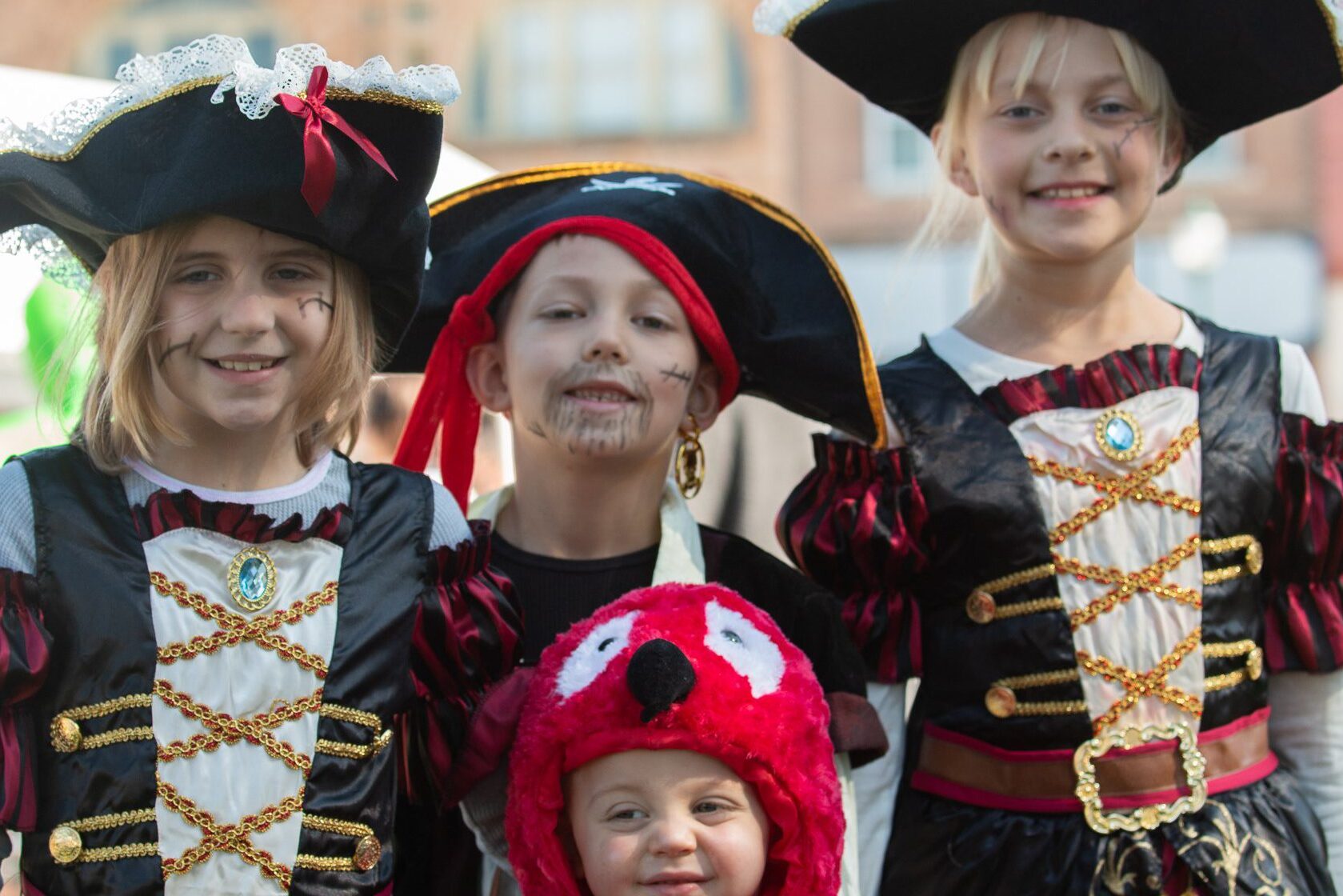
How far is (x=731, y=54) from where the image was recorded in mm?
16641

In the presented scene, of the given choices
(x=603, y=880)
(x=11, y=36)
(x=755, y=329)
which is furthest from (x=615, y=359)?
(x=11, y=36)

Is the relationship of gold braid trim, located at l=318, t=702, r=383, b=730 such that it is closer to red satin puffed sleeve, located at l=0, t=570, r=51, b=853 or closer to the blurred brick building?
red satin puffed sleeve, located at l=0, t=570, r=51, b=853

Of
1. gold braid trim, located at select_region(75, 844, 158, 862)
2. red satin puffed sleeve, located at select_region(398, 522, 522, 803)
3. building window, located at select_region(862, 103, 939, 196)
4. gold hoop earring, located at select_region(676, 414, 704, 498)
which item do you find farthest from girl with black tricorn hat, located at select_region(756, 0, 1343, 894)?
building window, located at select_region(862, 103, 939, 196)

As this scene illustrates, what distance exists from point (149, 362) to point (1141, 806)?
1.53 meters

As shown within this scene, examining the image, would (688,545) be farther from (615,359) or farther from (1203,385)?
(1203,385)

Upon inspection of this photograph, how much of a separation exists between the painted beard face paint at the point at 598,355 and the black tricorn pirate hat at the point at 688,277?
37 mm

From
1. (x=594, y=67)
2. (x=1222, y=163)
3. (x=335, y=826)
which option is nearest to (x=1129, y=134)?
(x=335, y=826)

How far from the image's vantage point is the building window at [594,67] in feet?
55.5

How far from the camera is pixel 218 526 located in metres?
1.98

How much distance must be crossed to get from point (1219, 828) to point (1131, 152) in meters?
1.01

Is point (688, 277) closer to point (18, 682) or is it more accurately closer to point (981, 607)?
point (981, 607)

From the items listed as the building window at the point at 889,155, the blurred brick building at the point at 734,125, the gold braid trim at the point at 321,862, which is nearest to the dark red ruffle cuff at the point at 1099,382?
the gold braid trim at the point at 321,862

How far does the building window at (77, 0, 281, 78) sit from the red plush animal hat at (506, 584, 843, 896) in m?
16.5

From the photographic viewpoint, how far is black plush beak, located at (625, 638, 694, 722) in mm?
1868
